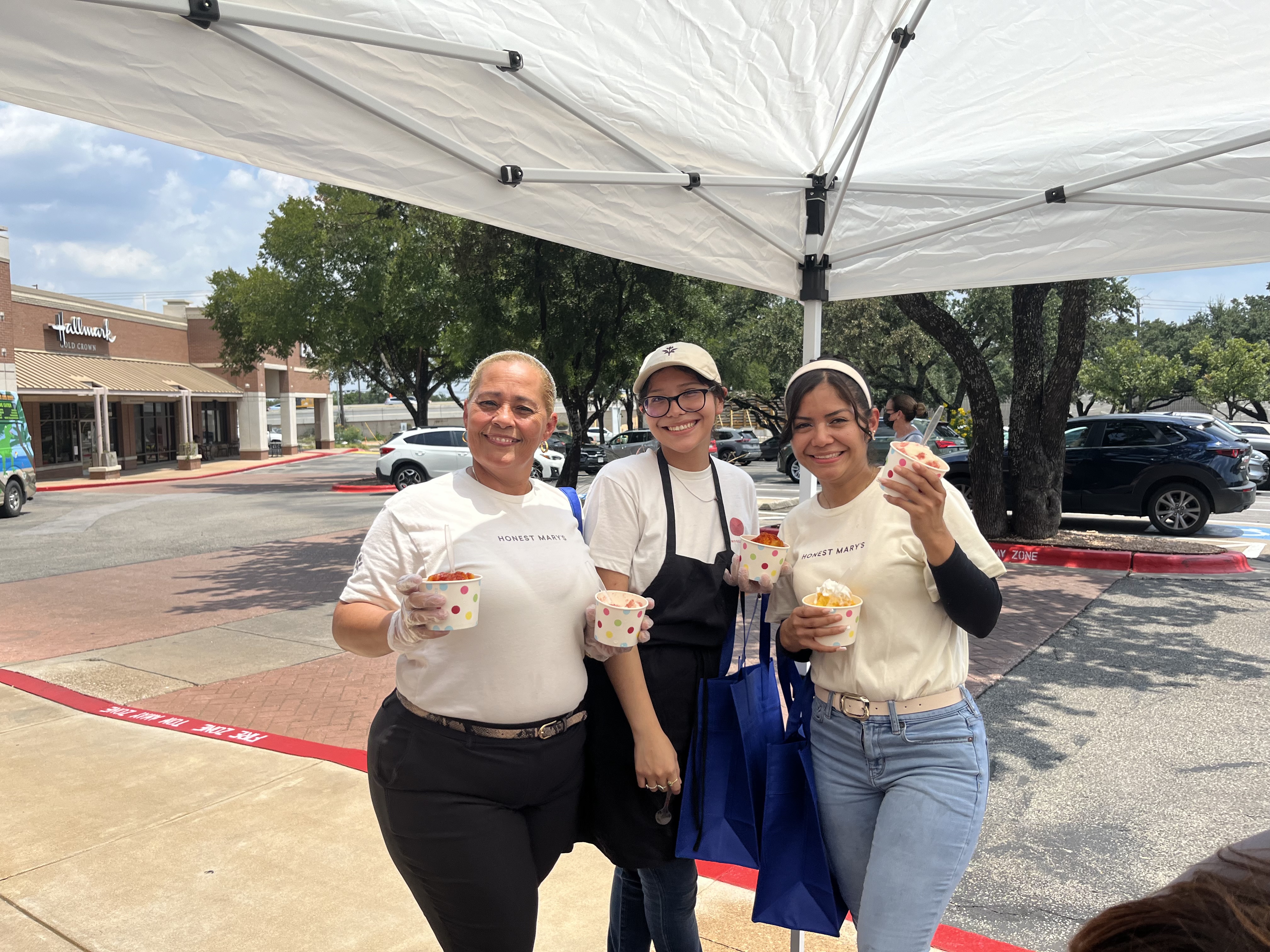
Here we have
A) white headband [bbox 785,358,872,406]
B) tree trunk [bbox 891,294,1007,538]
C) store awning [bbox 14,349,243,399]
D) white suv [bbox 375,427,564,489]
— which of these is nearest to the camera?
white headband [bbox 785,358,872,406]

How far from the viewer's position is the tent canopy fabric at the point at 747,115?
8.84 ft

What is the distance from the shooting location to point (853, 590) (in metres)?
2.15

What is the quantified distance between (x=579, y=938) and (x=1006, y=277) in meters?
3.74

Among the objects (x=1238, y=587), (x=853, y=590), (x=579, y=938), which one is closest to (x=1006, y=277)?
(x=853, y=590)

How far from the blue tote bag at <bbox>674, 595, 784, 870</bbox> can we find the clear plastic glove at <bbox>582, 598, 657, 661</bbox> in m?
0.27

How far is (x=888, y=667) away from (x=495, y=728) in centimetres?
94

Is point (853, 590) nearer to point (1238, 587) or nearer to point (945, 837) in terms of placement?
point (945, 837)

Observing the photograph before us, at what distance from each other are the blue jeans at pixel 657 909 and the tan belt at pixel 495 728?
516 mm

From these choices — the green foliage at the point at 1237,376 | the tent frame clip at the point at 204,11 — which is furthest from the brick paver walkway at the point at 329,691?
the green foliage at the point at 1237,376

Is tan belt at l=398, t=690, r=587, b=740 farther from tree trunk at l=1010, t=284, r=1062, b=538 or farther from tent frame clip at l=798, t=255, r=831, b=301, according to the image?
tree trunk at l=1010, t=284, r=1062, b=538

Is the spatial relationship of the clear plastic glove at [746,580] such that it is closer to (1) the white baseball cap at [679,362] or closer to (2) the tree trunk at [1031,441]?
(1) the white baseball cap at [679,362]

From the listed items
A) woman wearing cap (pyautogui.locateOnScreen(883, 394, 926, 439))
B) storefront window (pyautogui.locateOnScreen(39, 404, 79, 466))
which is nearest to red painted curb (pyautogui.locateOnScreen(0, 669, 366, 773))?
woman wearing cap (pyautogui.locateOnScreen(883, 394, 926, 439))

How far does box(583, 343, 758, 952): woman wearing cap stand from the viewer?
2217mm

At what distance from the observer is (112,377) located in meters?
35.9
